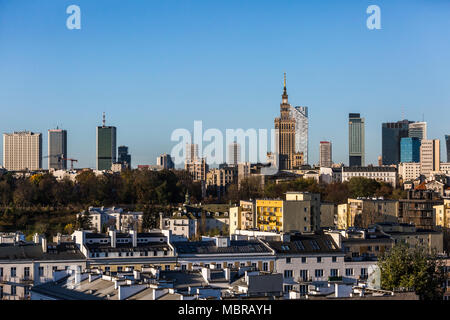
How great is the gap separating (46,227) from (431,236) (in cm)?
859

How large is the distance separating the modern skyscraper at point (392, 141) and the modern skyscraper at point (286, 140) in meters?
12.5

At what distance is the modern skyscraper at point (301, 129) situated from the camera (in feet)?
105

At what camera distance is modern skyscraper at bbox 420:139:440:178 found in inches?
1685

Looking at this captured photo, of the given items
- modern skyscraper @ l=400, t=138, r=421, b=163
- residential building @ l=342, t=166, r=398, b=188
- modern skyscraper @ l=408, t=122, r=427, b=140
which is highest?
modern skyscraper @ l=408, t=122, r=427, b=140

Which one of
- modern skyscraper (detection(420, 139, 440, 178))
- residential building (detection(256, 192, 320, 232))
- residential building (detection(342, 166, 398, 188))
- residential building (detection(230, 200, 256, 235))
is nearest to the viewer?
residential building (detection(256, 192, 320, 232))

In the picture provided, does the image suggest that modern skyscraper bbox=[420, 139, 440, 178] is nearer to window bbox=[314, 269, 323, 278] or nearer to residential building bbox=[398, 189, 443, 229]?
residential building bbox=[398, 189, 443, 229]

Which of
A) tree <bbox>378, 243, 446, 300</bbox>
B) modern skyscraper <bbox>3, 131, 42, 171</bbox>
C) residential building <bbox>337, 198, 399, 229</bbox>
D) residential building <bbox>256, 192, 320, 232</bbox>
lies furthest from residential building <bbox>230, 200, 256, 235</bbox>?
modern skyscraper <bbox>3, 131, 42, 171</bbox>

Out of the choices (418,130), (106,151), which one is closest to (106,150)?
(106,151)

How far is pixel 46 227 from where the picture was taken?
1916 centimetres

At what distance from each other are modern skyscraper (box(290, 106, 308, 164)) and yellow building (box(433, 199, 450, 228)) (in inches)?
421

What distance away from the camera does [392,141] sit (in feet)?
175

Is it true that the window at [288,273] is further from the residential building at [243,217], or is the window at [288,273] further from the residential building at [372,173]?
the residential building at [372,173]
